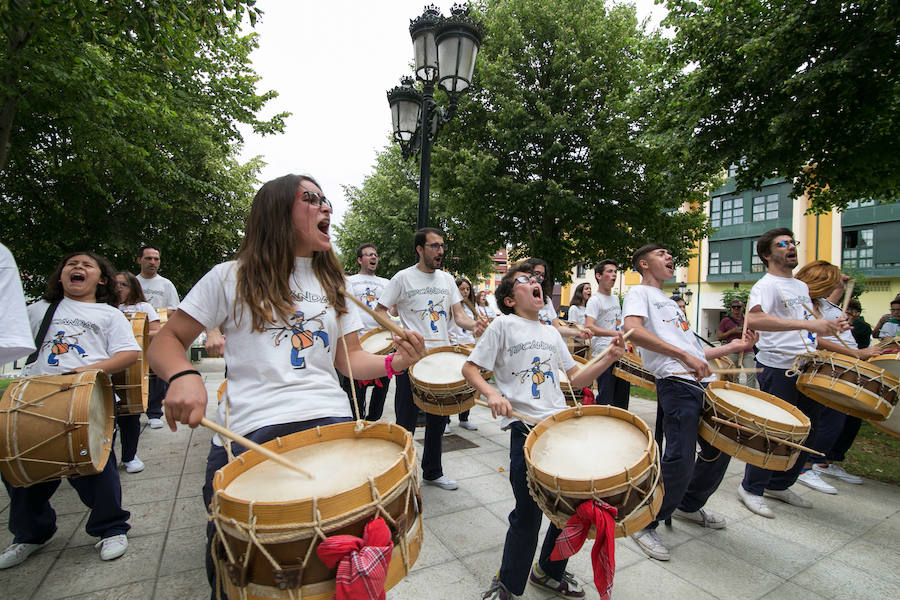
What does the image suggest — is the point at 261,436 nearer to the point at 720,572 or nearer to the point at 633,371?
the point at 720,572

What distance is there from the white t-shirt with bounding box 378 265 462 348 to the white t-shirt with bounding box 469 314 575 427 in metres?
1.93

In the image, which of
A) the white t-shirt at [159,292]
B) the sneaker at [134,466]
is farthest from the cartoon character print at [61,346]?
the white t-shirt at [159,292]

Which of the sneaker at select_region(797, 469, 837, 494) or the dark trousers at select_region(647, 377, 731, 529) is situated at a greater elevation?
the dark trousers at select_region(647, 377, 731, 529)

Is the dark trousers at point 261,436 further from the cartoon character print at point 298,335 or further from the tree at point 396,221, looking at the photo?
the tree at point 396,221

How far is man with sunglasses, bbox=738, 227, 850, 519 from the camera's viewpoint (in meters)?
3.99

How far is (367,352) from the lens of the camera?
2.49 metres

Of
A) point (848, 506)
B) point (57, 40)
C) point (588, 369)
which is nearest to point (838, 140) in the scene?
point (848, 506)

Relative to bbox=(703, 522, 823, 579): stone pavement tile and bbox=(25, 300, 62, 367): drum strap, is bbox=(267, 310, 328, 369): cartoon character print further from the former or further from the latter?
bbox=(703, 522, 823, 579): stone pavement tile

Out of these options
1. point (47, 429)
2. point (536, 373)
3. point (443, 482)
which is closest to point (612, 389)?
point (443, 482)

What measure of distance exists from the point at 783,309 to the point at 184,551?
5.09 metres

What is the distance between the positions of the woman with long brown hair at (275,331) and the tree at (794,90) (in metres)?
7.91

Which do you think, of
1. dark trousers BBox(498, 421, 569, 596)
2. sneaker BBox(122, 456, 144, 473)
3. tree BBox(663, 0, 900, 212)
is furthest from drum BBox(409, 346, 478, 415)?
tree BBox(663, 0, 900, 212)

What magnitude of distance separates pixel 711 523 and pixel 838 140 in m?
7.28

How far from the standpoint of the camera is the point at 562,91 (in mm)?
14547
